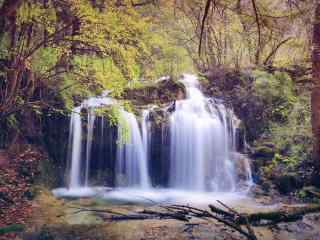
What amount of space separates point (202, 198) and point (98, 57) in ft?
15.8

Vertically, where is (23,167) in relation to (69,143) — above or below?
below

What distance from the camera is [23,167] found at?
7680 millimetres

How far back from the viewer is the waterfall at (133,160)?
32.9 feet

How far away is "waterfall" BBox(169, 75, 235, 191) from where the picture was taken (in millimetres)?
10250

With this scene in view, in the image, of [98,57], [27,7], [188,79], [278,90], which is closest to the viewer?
[27,7]

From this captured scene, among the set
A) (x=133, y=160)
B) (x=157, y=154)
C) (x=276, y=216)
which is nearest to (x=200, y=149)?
(x=157, y=154)

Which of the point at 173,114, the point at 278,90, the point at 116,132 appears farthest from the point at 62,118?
the point at 278,90

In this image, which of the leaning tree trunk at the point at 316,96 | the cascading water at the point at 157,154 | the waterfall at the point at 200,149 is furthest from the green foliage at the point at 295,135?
the waterfall at the point at 200,149

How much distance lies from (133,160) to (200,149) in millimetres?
2458

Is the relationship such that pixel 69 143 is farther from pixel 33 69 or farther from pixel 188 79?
pixel 188 79

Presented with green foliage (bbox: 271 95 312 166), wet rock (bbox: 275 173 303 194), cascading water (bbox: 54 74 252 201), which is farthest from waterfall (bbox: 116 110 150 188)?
green foliage (bbox: 271 95 312 166)

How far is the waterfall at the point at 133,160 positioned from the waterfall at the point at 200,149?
0.99 m

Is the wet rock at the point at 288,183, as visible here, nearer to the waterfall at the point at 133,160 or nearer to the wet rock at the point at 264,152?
the wet rock at the point at 264,152

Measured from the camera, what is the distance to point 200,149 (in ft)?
36.1
